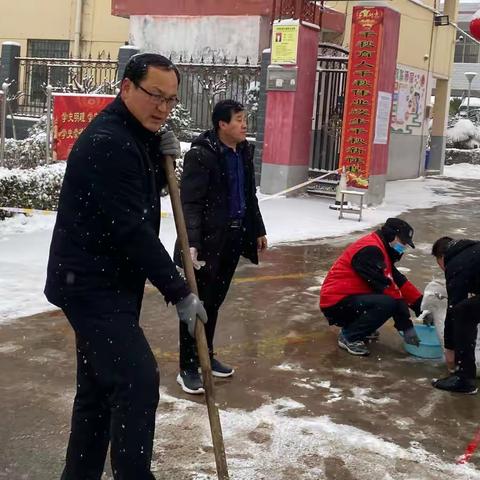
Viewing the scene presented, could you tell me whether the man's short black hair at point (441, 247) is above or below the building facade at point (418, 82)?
below

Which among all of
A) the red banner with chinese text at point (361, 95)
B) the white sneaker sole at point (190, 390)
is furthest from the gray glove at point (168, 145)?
the red banner with chinese text at point (361, 95)

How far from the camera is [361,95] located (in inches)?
497

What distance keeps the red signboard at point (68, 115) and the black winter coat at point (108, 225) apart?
7389 mm

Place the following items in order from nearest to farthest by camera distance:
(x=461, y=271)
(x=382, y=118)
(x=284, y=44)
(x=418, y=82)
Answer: (x=461, y=271) < (x=284, y=44) < (x=382, y=118) < (x=418, y=82)

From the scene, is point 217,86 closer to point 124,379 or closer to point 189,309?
point 189,309

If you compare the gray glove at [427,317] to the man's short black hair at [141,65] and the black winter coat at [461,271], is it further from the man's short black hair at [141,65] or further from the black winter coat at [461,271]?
the man's short black hair at [141,65]

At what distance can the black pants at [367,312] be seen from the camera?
16.4 feet

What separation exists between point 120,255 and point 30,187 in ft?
22.2

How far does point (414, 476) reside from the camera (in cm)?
341

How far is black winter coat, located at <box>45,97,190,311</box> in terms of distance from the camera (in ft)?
8.19

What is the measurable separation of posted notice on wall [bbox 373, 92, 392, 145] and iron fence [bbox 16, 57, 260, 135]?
2.54m

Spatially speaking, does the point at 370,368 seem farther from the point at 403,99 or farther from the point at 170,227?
the point at 403,99

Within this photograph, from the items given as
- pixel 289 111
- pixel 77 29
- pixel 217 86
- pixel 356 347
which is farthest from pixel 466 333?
pixel 77 29

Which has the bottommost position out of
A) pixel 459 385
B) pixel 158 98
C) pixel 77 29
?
pixel 459 385
